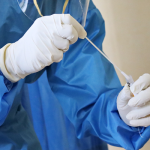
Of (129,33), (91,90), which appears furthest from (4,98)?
(129,33)

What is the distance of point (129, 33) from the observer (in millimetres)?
855

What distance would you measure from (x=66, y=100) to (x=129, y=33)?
0.48 metres

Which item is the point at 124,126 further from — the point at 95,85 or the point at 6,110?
the point at 6,110

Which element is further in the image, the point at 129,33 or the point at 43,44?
the point at 129,33

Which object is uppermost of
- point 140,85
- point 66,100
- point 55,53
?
point 55,53

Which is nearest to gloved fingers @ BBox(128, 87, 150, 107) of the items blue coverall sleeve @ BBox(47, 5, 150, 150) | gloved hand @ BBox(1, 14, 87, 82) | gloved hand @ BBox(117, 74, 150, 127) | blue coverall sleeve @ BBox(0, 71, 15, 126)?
gloved hand @ BBox(117, 74, 150, 127)

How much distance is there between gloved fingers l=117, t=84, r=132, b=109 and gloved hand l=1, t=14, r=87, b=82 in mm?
211

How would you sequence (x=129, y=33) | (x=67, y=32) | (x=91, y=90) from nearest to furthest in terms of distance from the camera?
1. (x=67, y=32)
2. (x=91, y=90)
3. (x=129, y=33)

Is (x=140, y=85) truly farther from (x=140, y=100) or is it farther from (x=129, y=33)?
(x=129, y=33)

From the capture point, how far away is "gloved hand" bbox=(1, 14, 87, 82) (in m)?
0.44

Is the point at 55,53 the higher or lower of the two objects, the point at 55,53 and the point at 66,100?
the higher

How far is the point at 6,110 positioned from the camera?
439mm

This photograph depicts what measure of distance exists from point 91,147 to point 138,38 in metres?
0.57

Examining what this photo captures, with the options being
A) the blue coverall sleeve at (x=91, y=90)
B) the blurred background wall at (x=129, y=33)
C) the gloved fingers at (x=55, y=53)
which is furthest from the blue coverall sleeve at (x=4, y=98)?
the blurred background wall at (x=129, y=33)
